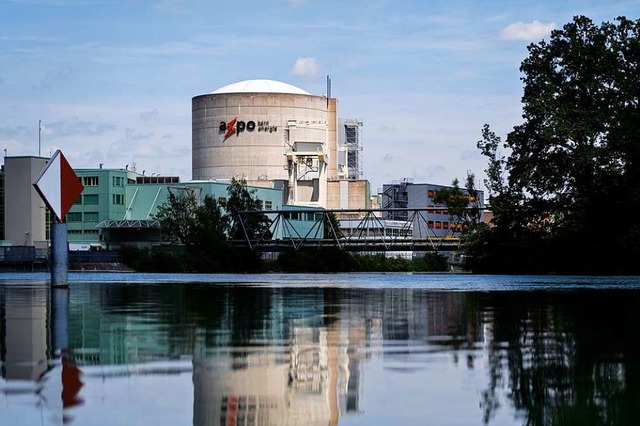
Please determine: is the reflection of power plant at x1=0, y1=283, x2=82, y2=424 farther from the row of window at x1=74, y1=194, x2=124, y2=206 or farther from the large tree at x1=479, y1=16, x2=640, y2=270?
the row of window at x1=74, y1=194, x2=124, y2=206

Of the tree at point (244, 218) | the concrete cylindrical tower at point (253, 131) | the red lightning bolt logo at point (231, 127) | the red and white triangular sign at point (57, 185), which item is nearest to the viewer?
the red and white triangular sign at point (57, 185)

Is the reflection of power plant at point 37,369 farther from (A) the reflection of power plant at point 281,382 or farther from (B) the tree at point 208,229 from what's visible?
(B) the tree at point 208,229

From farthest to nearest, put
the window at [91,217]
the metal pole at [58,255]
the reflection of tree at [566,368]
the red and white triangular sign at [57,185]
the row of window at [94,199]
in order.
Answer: the window at [91,217]
the row of window at [94,199]
the metal pole at [58,255]
the red and white triangular sign at [57,185]
the reflection of tree at [566,368]

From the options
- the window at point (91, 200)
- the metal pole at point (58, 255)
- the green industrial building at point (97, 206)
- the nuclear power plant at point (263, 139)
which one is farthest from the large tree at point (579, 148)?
the nuclear power plant at point (263, 139)

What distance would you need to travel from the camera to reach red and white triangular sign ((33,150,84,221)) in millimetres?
39812

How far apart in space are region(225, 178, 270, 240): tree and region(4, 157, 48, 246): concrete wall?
30015 millimetres

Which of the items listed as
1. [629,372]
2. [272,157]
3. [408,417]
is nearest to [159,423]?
[408,417]

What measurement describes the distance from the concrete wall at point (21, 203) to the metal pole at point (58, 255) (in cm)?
12075

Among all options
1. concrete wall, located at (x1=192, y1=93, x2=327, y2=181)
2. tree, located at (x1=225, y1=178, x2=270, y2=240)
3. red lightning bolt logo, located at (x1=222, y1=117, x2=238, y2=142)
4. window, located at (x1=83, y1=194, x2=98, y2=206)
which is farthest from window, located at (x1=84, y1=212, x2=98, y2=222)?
red lightning bolt logo, located at (x1=222, y1=117, x2=238, y2=142)

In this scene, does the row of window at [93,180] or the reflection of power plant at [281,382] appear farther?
the row of window at [93,180]

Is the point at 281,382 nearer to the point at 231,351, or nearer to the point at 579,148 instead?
the point at 231,351

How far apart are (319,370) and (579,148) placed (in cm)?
6755

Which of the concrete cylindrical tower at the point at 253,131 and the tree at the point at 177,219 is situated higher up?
the concrete cylindrical tower at the point at 253,131

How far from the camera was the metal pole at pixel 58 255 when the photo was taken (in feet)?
135
